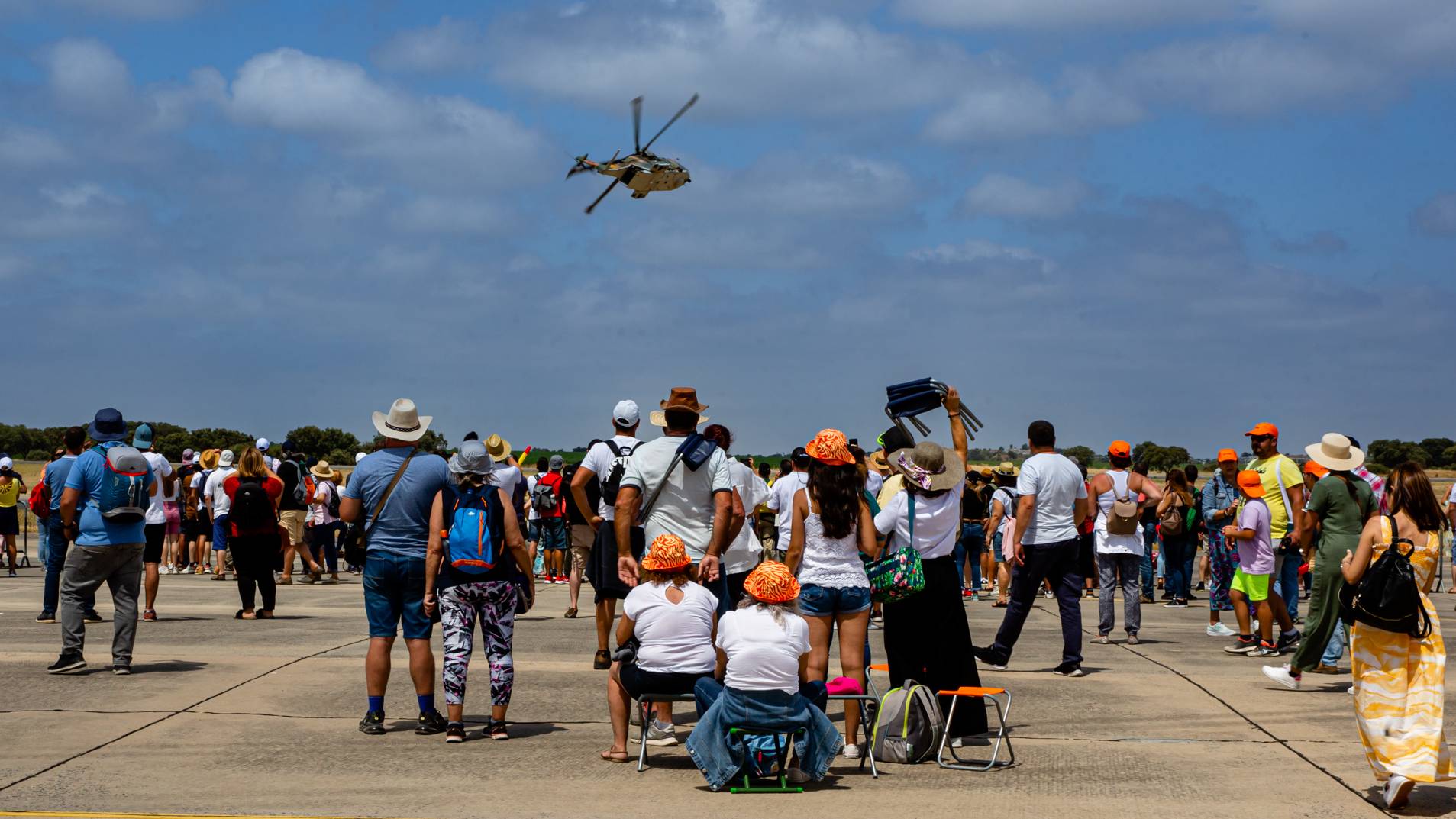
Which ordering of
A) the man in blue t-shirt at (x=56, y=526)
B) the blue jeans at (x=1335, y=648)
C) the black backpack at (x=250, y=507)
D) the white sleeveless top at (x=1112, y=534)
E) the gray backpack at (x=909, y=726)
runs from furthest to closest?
the white sleeveless top at (x=1112, y=534), the black backpack at (x=250, y=507), the man in blue t-shirt at (x=56, y=526), the blue jeans at (x=1335, y=648), the gray backpack at (x=909, y=726)

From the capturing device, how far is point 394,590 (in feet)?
26.9

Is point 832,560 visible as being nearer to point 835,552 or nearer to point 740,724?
point 835,552

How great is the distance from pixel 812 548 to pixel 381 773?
2601 mm

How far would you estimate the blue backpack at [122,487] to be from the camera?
1040 cm

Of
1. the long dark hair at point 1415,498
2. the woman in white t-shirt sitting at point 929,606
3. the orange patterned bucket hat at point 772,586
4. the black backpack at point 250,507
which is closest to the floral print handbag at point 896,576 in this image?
the woman in white t-shirt sitting at point 929,606

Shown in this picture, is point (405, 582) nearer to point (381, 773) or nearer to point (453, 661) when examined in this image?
point (453, 661)

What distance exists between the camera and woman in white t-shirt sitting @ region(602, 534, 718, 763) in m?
7.12

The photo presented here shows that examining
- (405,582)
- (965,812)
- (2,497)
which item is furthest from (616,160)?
(965,812)

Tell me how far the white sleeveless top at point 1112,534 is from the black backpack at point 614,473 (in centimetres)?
626

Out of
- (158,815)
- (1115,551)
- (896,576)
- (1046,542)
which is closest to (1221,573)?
(1115,551)

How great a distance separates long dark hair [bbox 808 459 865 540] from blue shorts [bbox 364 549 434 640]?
2.42m

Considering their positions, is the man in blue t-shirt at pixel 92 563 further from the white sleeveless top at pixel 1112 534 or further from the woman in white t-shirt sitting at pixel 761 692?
the white sleeveless top at pixel 1112 534

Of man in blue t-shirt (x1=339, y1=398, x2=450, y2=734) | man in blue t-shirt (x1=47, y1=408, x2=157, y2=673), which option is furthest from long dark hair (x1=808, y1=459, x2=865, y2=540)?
man in blue t-shirt (x1=47, y1=408, x2=157, y2=673)

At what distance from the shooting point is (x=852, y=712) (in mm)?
7676
